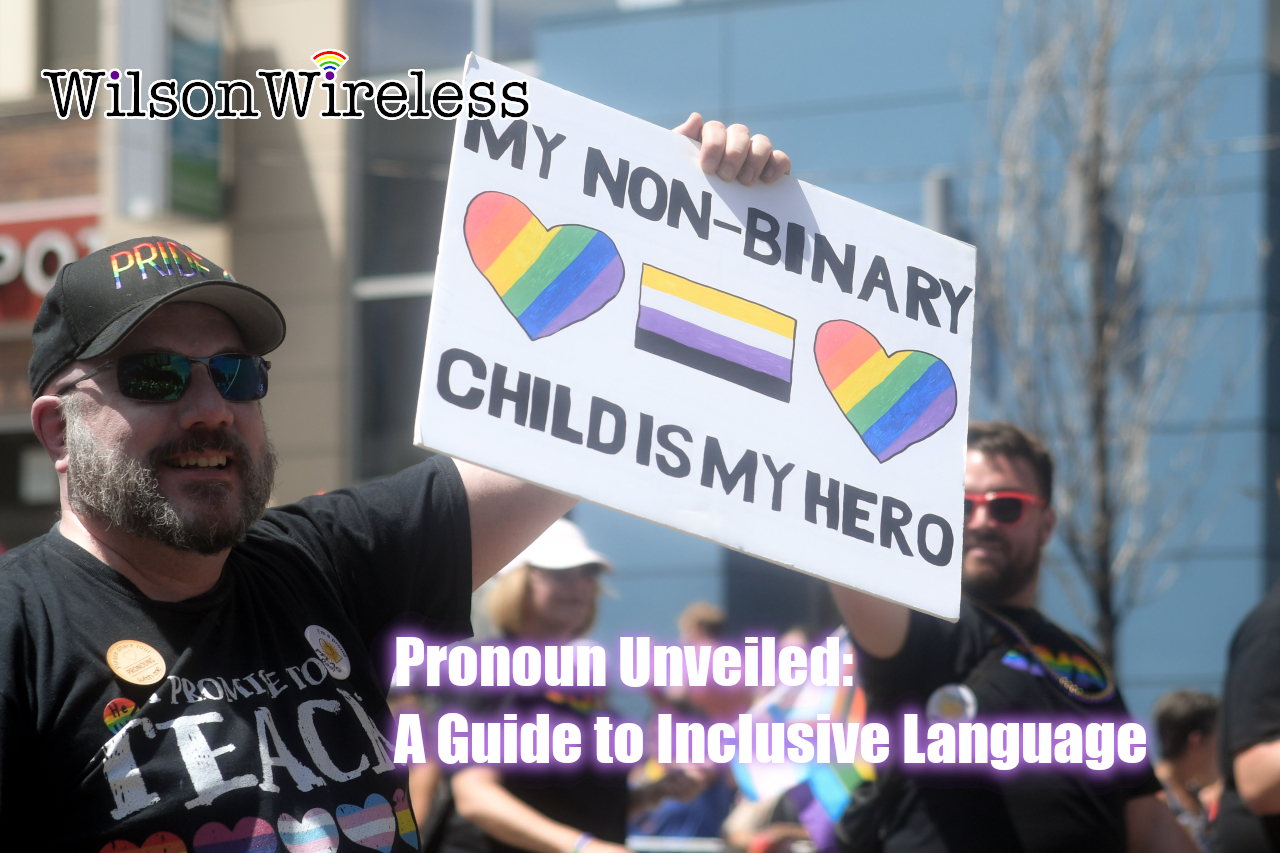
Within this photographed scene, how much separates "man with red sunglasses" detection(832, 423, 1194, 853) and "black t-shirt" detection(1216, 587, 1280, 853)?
23 cm

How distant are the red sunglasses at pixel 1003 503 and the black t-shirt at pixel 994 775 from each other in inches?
12.4

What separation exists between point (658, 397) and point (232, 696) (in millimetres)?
748

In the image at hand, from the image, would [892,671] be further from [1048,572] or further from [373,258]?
[373,258]

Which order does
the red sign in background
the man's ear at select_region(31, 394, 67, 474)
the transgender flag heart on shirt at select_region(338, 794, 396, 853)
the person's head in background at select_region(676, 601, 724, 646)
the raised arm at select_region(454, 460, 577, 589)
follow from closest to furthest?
the transgender flag heart on shirt at select_region(338, 794, 396, 853) < the man's ear at select_region(31, 394, 67, 474) < the raised arm at select_region(454, 460, 577, 589) < the person's head in background at select_region(676, 601, 724, 646) < the red sign in background

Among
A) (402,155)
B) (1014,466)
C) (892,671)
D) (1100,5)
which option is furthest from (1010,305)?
(892,671)

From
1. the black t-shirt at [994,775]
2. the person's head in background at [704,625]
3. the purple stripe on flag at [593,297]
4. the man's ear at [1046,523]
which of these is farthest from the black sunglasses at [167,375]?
the person's head in background at [704,625]

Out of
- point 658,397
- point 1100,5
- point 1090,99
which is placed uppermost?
point 1100,5

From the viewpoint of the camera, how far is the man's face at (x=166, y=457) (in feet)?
6.61

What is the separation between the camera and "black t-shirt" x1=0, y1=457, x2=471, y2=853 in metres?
1.83

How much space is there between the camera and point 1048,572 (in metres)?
9.37

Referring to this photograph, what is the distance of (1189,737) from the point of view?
6242mm

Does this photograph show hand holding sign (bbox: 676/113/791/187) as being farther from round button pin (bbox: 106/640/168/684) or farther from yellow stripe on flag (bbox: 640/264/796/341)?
round button pin (bbox: 106/640/168/684)

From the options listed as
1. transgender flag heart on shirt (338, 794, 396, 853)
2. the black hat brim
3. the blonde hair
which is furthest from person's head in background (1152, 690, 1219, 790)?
the black hat brim

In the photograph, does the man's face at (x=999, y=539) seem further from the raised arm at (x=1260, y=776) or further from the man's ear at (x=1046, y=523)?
the raised arm at (x=1260, y=776)
